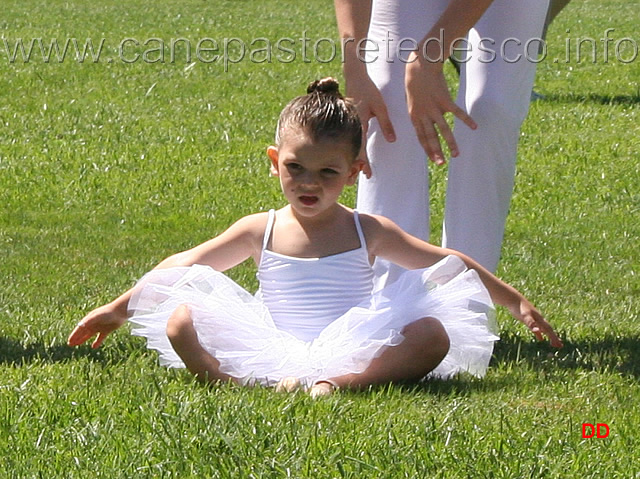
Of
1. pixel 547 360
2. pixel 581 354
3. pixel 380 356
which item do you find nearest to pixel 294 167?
pixel 380 356

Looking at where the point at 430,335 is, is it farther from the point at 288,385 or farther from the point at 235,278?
the point at 235,278

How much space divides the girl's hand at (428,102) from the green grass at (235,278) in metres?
0.82

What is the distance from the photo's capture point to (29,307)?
5.21 m

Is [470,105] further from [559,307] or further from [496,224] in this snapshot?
[559,307]

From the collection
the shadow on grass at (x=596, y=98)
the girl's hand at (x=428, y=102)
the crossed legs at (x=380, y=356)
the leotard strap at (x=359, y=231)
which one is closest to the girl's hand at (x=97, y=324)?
the crossed legs at (x=380, y=356)

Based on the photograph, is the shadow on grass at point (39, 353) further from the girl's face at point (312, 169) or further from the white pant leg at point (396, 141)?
the white pant leg at point (396, 141)

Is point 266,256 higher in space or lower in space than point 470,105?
lower

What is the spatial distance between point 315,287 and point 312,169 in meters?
0.42

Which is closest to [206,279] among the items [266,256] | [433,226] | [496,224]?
[266,256]

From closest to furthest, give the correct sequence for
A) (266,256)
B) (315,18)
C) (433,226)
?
1. (266,256)
2. (433,226)
3. (315,18)

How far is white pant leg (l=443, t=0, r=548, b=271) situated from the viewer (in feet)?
14.9

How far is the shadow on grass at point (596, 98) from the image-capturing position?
1244 cm

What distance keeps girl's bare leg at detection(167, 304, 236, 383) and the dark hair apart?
70cm

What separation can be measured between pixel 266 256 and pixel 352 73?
30.5 inches
